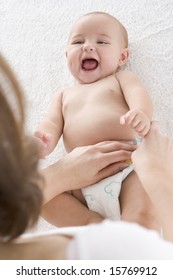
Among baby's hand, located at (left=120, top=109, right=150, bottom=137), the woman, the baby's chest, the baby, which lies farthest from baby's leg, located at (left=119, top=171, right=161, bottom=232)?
the woman

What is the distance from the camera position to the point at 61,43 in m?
1.78

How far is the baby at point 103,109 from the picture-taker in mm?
1300

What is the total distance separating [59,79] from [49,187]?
0.47 metres

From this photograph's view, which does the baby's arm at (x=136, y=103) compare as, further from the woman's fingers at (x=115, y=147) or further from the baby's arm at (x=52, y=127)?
the baby's arm at (x=52, y=127)

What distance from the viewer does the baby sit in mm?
1300

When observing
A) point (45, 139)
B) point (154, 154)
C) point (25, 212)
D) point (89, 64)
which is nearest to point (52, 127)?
point (45, 139)

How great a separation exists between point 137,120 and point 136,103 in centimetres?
14

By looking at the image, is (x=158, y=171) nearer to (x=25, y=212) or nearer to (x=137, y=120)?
(x=137, y=120)

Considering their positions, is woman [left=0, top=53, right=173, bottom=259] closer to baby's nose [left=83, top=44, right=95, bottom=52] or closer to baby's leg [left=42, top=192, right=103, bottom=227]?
baby's leg [left=42, top=192, right=103, bottom=227]

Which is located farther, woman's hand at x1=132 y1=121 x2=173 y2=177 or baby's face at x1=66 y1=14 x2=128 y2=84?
baby's face at x1=66 y1=14 x2=128 y2=84

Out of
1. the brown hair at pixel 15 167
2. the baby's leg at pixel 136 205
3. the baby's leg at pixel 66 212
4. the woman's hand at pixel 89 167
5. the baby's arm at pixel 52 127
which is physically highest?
the brown hair at pixel 15 167

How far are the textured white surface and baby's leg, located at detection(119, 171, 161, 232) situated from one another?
260 mm

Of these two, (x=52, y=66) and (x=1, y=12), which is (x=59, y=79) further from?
(x=1, y=12)

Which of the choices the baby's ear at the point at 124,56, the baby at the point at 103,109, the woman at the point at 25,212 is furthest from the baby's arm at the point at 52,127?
the woman at the point at 25,212
